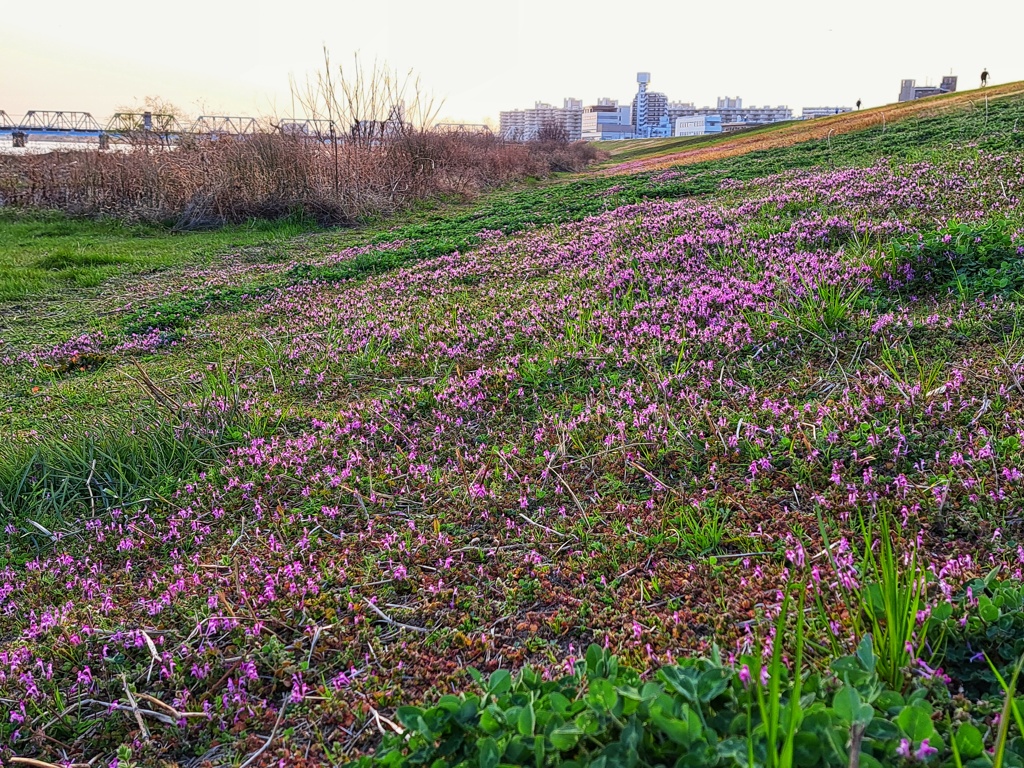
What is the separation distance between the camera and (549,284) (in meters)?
6.63

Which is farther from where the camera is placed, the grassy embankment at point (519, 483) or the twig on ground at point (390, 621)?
the twig on ground at point (390, 621)

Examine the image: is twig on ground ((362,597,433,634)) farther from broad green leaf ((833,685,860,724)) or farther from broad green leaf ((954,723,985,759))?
broad green leaf ((954,723,985,759))

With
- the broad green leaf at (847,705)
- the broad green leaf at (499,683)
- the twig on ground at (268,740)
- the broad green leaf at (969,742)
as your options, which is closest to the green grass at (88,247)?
the twig on ground at (268,740)

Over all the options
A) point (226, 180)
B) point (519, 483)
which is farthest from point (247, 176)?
point (519, 483)

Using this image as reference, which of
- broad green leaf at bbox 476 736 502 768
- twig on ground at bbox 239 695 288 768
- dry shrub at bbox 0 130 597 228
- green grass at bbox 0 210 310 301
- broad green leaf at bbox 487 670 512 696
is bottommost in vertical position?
twig on ground at bbox 239 695 288 768

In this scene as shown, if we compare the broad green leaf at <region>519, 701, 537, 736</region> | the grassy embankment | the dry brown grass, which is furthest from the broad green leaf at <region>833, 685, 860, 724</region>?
the dry brown grass

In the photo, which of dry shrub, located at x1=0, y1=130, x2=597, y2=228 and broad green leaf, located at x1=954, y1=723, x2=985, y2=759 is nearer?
broad green leaf, located at x1=954, y1=723, x2=985, y2=759

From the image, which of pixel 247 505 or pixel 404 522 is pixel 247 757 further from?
pixel 247 505

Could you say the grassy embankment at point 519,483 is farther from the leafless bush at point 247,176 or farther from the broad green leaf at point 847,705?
the leafless bush at point 247,176

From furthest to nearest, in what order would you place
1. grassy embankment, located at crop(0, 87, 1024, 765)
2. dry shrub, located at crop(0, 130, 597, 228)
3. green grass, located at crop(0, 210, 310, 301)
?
dry shrub, located at crop(0, 130, 597, 228) < green grass, located at crop(0, 210, 310, 301) < grassy embankment, located at crop(0, 87, 1024, 765)

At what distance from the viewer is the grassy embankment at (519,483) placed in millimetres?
2223

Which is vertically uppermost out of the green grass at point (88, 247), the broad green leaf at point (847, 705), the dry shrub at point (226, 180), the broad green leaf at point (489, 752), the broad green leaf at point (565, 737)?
the dry shrub at point (226, 180)

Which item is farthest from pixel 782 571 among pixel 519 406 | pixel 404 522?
pixel 519 406

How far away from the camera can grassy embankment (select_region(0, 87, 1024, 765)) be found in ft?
7.29
